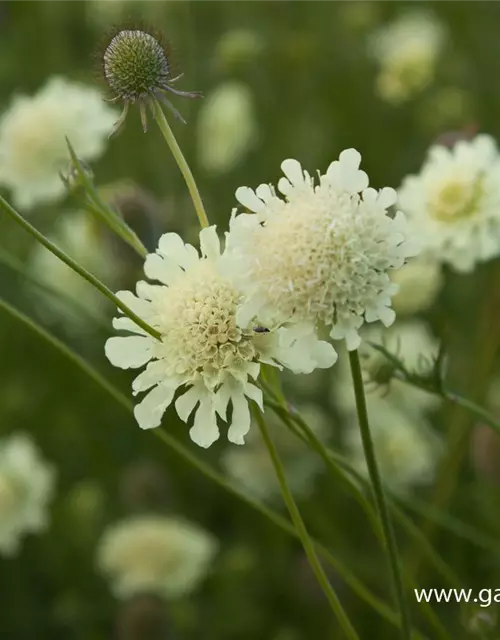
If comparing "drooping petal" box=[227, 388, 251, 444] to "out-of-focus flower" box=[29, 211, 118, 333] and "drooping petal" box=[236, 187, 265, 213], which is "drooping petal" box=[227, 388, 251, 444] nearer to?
"drooping petal" box=[236, 187, 265, 213]

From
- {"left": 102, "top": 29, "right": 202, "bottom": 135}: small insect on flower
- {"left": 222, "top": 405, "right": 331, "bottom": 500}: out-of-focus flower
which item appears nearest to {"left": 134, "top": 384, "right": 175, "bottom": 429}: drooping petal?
{"left": 102, "top": 29, "right": 202, "bottom": 135}: small insect on flower

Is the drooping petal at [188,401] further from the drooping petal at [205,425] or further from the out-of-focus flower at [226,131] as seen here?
the out-of-focus flower at [226,131]

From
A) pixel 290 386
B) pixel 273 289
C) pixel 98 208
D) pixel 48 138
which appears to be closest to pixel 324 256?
pixel 273 289

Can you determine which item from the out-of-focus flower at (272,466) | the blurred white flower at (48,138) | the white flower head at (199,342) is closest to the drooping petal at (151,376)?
the white flower head at (199,342)

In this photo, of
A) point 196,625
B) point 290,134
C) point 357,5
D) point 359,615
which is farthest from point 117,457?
point 357,5

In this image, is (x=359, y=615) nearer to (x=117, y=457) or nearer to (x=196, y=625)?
(x=196, y=625)

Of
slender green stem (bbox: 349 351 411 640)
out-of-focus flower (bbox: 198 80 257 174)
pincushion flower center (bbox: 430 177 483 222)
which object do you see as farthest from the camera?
out-of-focus flower (bbox: 198 80 257 174)
